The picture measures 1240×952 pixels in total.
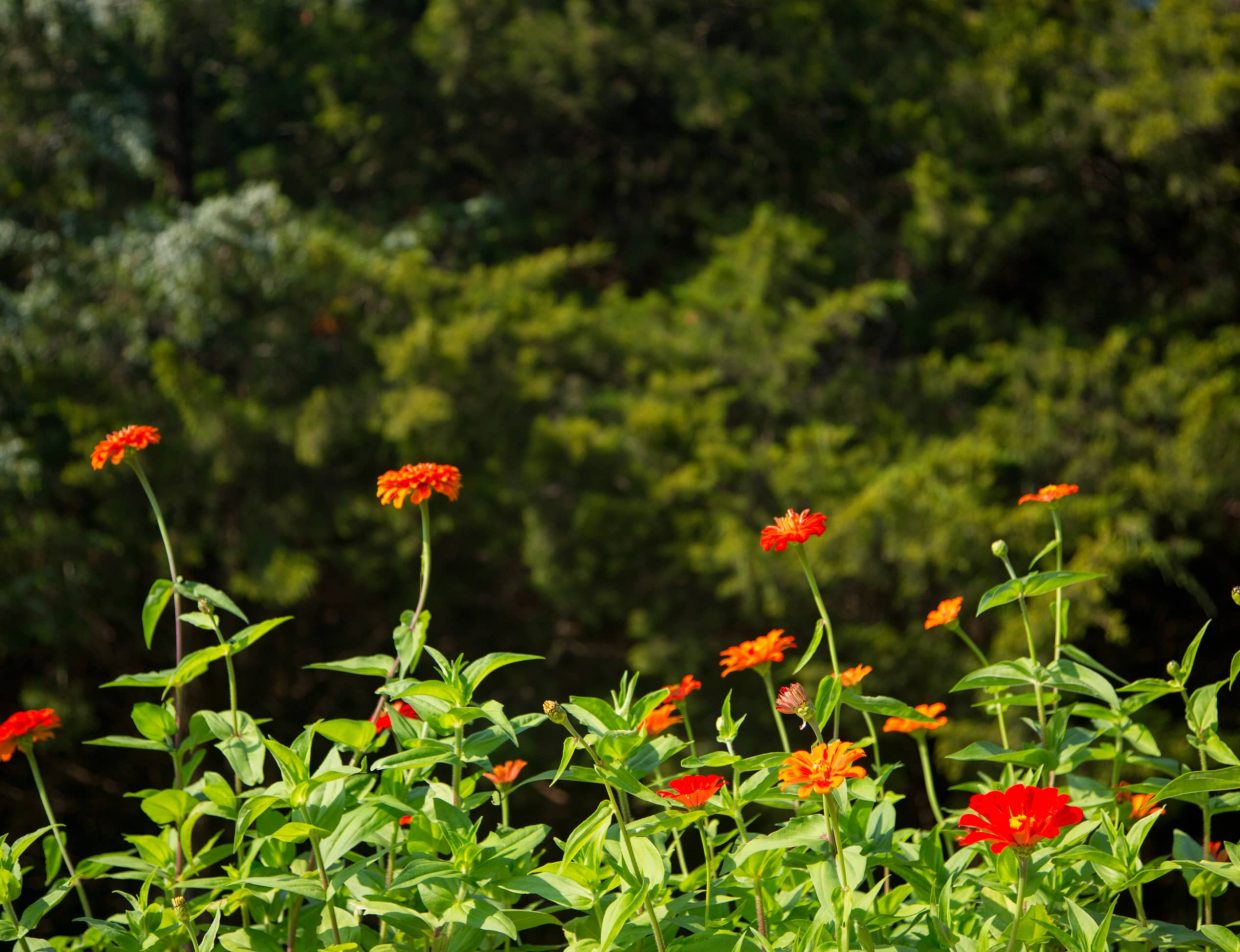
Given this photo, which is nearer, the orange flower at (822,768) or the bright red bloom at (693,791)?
the orange flower at (822,768)

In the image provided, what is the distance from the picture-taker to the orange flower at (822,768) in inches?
34.8

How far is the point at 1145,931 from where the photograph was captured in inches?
38.7

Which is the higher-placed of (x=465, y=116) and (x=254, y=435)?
(x=465, y=116)

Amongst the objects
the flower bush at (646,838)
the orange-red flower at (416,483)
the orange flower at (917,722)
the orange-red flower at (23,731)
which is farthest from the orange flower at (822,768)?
the orange-red flower at (23,731)

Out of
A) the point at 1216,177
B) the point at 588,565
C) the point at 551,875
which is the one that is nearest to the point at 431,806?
the point at 551,875

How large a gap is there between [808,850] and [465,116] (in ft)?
14.1

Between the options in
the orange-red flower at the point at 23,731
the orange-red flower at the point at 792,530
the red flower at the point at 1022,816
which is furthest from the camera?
the orange-red flower at the point at 23,731

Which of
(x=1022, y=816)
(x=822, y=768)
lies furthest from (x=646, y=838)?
(x=1022, y=816)

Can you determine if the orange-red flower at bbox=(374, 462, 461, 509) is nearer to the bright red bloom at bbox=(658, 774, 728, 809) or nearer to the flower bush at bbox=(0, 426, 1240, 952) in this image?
the flower bush at bbox=(0, 426, 1240, 952)

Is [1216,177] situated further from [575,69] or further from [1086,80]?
[575,69]

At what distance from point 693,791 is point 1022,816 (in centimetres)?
28

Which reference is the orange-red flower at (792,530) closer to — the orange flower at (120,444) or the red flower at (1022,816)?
the red flower at (1022,816)

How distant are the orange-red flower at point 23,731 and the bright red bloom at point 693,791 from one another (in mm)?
572

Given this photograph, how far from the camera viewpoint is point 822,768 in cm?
90
